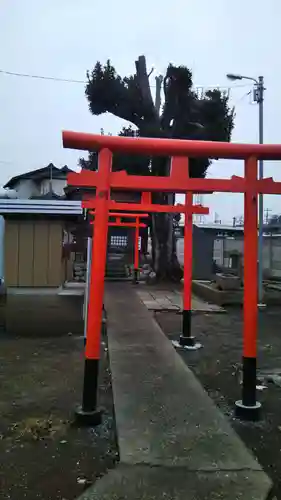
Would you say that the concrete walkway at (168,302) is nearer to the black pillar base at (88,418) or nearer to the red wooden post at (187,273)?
the red wooden post at (187,273)

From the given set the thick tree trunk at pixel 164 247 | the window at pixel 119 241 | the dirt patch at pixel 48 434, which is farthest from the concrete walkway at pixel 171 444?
the window at pixel 119 241

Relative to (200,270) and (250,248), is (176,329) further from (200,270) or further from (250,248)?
(200,270)

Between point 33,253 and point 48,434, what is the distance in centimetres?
474

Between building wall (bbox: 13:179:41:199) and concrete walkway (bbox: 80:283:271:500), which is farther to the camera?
building wall (bbox: 13:179:41:199)

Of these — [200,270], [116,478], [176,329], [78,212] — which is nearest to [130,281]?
[200,270]

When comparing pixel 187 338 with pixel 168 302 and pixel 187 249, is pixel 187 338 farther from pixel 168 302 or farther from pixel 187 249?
pixel 168 302

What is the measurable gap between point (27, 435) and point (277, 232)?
15169mm

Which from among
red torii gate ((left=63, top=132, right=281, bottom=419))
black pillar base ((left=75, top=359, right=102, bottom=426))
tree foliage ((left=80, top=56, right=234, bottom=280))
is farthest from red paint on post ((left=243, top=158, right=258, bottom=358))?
tree foliage ((left=80, top=56, right=234, bottom=280))

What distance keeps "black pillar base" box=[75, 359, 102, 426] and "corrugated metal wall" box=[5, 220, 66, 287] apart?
429 centimetres

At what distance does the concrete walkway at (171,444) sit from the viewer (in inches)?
126

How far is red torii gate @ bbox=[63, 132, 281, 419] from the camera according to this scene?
4.52m

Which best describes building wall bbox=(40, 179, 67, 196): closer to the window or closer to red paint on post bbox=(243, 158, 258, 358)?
the window

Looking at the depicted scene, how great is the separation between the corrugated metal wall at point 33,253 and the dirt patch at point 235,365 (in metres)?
2.47

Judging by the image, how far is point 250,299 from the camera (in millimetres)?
4840
